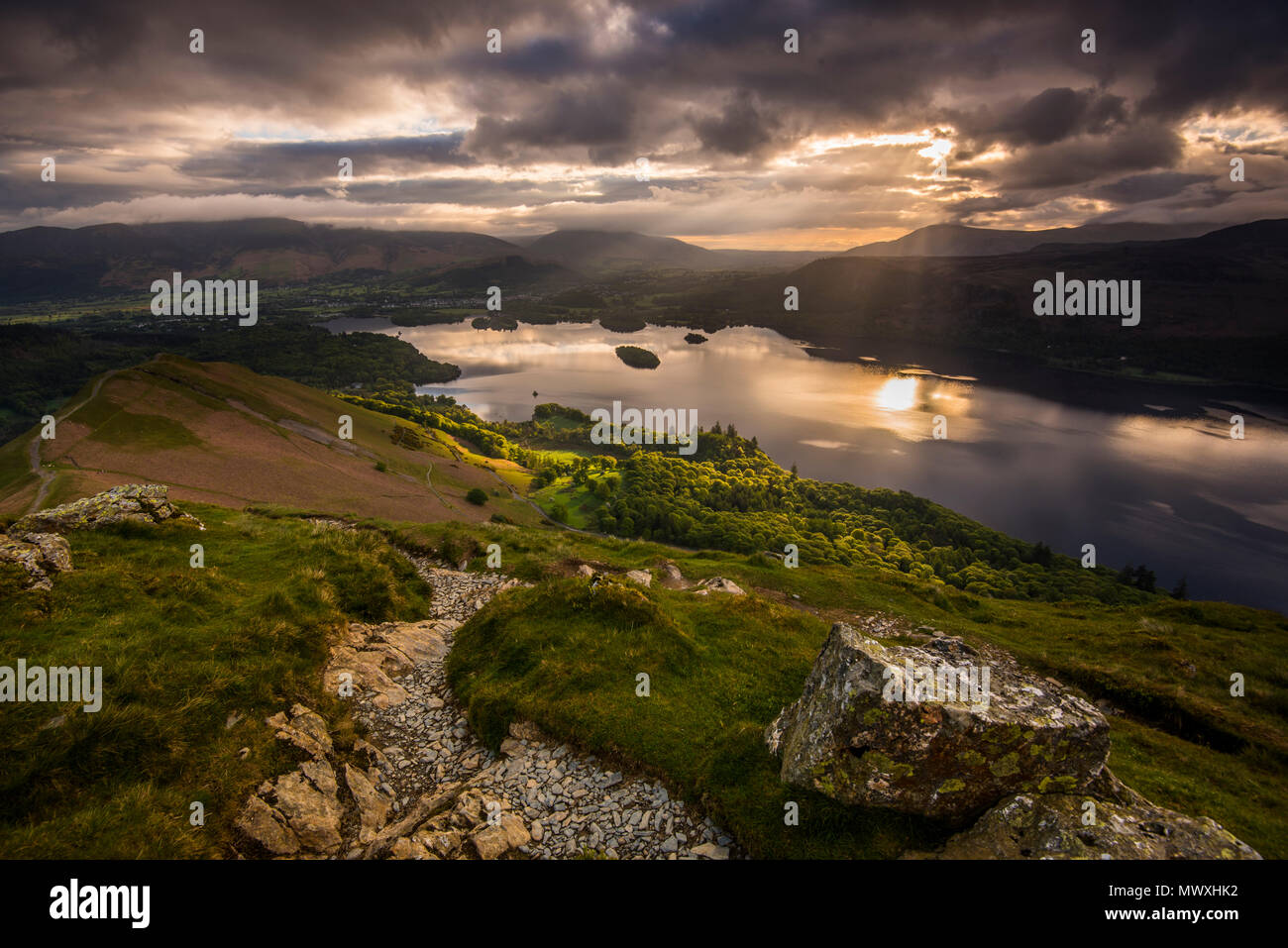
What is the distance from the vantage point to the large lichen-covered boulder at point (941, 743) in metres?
8.61

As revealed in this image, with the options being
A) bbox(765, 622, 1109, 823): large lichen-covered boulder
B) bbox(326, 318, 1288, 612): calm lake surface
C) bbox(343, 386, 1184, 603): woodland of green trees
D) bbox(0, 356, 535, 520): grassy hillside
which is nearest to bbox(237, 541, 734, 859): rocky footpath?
bbox(765, 622, 1109, 823): large lichen-covered boulder

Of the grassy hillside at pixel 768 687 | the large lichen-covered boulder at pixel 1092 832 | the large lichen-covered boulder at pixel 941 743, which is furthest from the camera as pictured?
the grassy hillside at pixel 768 687

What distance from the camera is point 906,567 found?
231 feet

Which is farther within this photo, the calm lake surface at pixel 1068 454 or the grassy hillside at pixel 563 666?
the calm lake surface at pixel 1068 454

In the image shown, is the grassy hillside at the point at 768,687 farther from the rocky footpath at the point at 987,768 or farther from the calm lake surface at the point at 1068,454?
the calm lake surface at the point at 1068,454

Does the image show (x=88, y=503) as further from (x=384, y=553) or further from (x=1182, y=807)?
(x=1182, y=807)

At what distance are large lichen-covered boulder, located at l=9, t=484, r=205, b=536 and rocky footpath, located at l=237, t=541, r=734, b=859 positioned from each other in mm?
12529

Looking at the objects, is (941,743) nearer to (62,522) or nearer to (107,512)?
(107,512)

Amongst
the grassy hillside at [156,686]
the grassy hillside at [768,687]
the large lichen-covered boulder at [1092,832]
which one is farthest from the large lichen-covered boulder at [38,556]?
the large lichen-covered boulder at [1092,832]

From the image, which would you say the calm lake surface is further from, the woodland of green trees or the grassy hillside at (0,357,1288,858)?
the grassy hillside at (0,357,1288,858)

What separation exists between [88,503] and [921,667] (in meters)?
27.7

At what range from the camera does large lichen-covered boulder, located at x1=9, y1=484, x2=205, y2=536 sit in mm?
18266

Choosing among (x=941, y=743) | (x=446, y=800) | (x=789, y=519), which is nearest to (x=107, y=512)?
(x=446, y=800)
